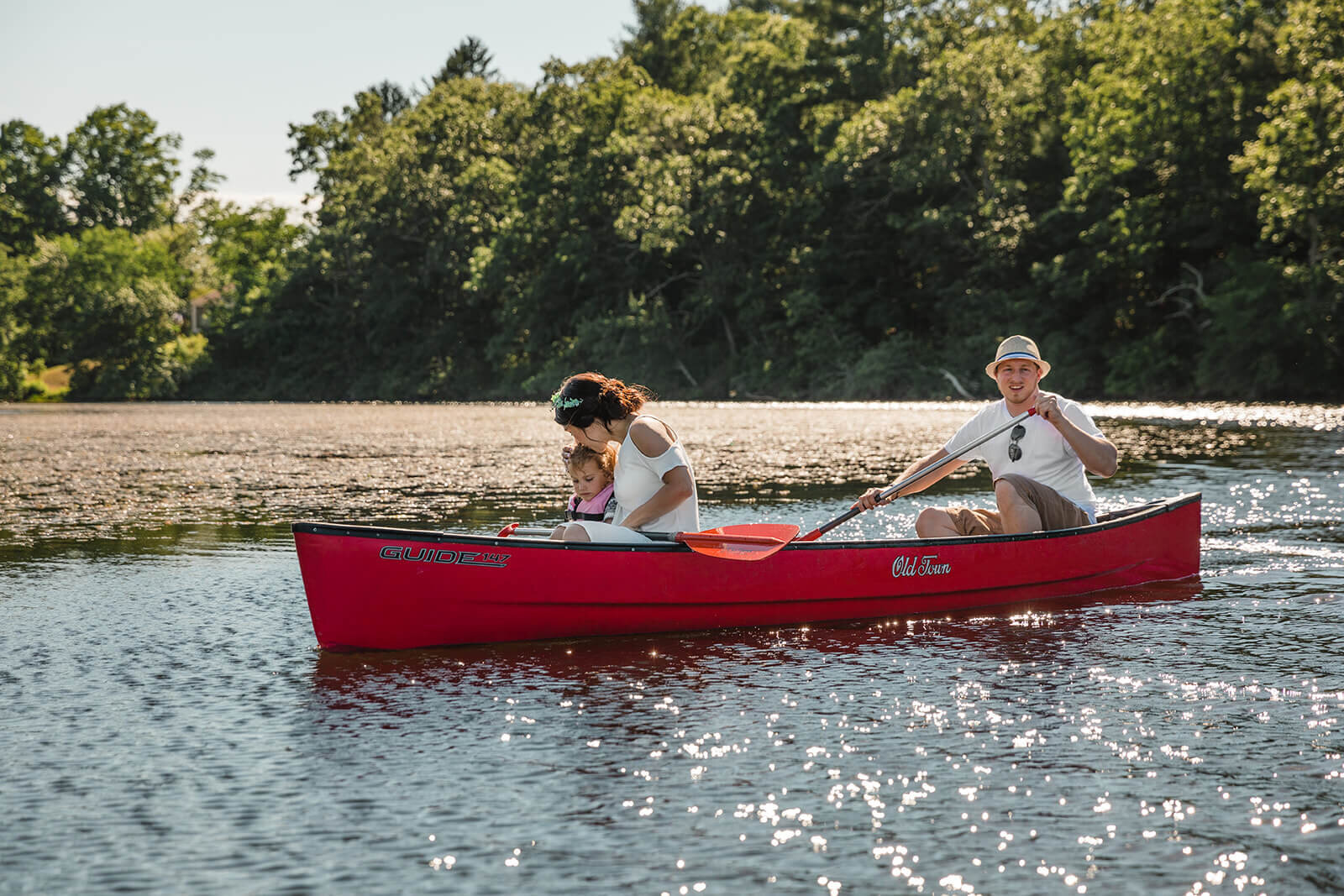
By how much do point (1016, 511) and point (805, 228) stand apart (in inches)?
1727

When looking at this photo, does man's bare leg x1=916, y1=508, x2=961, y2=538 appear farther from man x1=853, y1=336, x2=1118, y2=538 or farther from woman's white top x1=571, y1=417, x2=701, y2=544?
woman's white top x1=571, y1=417, x2=701, y2=544

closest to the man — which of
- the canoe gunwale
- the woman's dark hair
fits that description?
the canoe gunwale

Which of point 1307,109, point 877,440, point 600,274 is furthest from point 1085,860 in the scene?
point 600,274

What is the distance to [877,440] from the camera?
922 inches

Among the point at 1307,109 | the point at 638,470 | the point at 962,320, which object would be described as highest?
the point at 1307,109

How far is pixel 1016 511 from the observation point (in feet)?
27.6

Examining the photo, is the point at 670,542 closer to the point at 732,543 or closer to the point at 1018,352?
the point at 732,543

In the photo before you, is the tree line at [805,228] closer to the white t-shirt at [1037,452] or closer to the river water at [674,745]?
the white t-shirt at [1037,452]

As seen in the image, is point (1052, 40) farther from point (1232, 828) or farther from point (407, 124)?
point (1232, 828)

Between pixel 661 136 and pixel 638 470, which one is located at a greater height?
pixel 661 136

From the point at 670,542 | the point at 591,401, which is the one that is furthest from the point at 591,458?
the point at 670,542

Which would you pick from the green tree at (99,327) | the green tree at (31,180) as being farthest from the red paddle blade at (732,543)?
the green tree at (31,180)

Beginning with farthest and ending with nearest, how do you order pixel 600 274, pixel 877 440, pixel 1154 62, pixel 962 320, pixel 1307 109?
pixel 600 274 → pixel 962 320 → pixel 1154 62 → pixel 1307 109 → pixel 877 440

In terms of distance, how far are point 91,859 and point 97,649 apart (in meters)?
3.17
